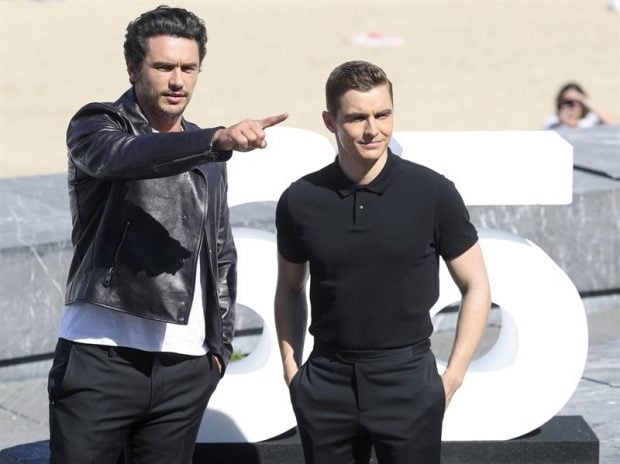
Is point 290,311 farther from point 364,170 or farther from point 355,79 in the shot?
point 355,79

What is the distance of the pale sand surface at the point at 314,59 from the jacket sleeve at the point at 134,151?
1057 cm

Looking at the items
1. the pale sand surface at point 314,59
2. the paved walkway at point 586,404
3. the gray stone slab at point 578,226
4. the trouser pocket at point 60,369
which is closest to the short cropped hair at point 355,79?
the trouser pocket at point 60,369

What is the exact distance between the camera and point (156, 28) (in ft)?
12.3

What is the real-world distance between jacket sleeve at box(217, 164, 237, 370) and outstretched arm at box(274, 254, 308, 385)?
0.15m

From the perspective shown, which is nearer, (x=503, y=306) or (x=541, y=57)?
(x=503, y=306)

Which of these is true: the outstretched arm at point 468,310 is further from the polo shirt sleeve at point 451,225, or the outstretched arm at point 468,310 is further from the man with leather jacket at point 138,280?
the man with leather jacket at point 138,280

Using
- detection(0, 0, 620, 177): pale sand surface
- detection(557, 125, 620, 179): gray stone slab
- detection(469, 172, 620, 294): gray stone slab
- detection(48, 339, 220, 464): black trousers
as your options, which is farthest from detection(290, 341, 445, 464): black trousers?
detection(0, 0, 620, 177): pale sand surface

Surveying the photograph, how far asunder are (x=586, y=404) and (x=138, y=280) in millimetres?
3137

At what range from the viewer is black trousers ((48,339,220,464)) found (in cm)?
380

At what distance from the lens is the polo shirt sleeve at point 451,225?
12.8ft

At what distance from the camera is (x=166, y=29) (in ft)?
12.3

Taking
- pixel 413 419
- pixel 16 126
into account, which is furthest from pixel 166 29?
pixel 16 126

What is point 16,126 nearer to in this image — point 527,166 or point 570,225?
point 570,225

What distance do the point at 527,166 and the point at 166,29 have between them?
7.26ft
